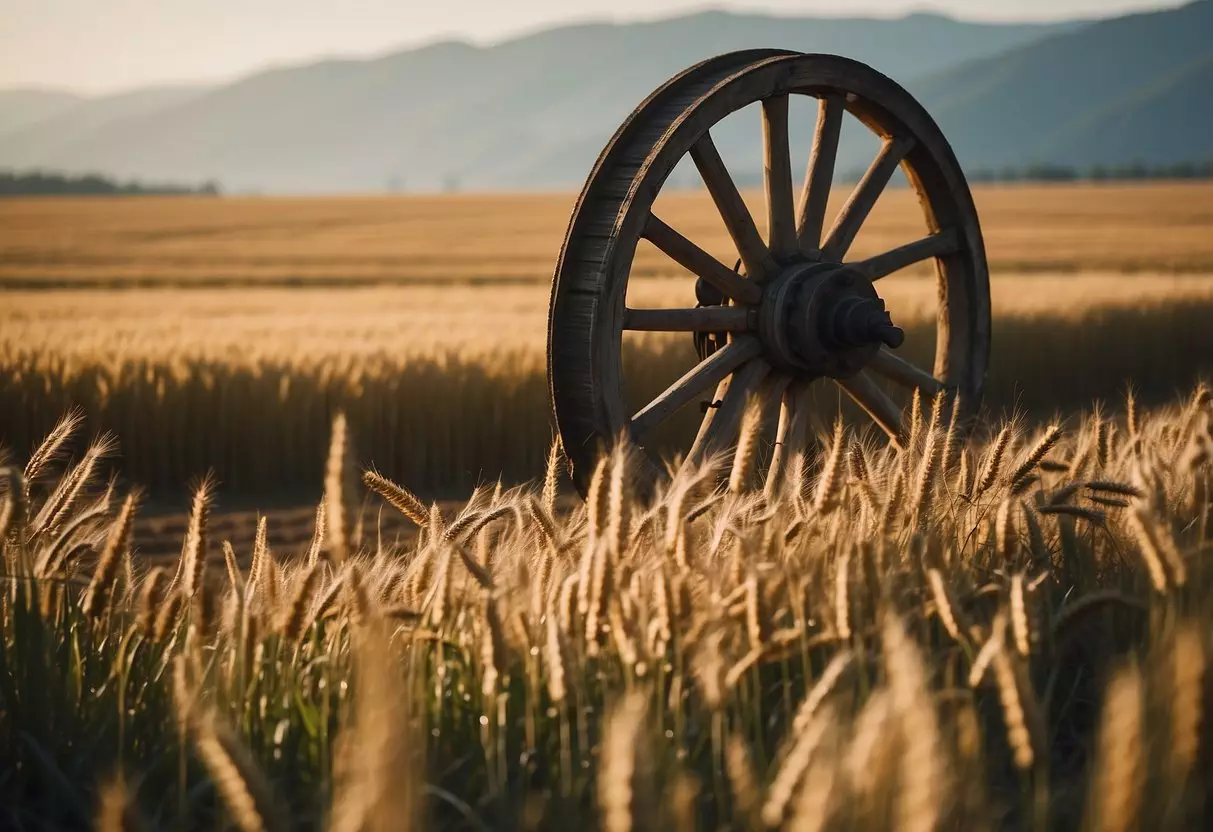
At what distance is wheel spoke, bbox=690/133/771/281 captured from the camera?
14.1 ft

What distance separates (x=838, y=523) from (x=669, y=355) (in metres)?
6.07

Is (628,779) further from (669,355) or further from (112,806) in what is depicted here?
(669,355)

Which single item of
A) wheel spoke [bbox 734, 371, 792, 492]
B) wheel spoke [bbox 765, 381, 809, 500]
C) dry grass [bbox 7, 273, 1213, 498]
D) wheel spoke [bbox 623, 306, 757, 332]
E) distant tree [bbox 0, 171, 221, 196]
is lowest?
dry grass [bbox 7, 273, 1213, 498]

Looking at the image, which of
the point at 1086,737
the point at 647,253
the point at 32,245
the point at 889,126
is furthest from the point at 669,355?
the point at 32,245

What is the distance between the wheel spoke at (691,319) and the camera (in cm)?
404

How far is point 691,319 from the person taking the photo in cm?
414

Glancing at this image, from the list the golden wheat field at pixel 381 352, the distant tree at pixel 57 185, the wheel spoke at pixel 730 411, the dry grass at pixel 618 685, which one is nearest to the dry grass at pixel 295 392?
the golden wheat field at pixel 381 352

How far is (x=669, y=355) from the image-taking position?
363 inches

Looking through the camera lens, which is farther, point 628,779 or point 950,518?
point 950,518

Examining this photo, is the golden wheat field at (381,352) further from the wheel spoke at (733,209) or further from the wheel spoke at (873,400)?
the wheel spoke at (733,209)

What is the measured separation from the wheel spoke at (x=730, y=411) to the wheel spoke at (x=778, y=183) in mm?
428

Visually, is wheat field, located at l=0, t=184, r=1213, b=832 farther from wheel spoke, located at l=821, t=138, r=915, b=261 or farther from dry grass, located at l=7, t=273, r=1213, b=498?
dry grass, located at l=7, t=273, r=1213, b=498

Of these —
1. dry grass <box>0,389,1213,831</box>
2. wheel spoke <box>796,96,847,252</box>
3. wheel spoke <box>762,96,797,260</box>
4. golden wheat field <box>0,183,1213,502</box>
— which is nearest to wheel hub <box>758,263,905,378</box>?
wheel spoke <box>762,96,797,260</box>

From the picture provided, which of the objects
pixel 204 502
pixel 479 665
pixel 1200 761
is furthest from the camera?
pixel 479 665
